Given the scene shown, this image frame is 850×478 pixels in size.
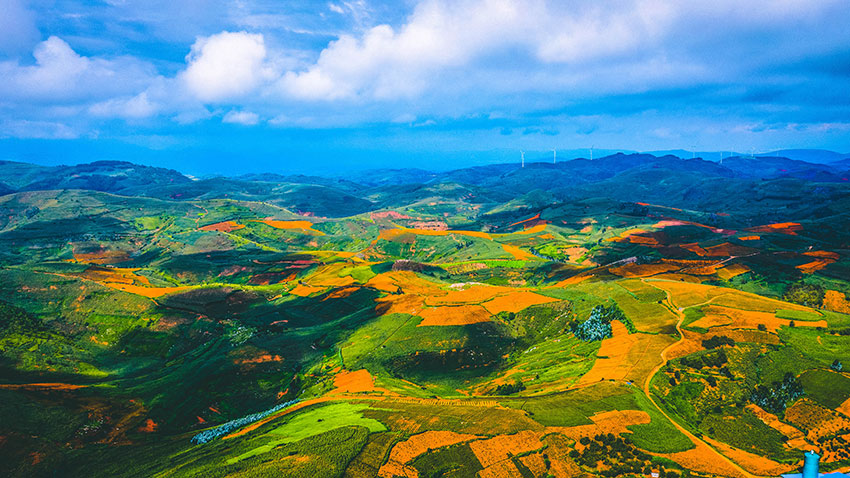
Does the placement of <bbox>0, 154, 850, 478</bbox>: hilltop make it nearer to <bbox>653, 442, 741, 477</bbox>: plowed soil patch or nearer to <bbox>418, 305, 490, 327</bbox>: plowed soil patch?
<bbox>653, 442, 741, 477</bbox>: plowed soil patch

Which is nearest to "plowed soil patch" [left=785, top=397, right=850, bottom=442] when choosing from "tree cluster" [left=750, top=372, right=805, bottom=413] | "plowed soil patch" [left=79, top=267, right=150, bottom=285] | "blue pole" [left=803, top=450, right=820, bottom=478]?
"tree cluster" [left=750, top=372, right=805, bottom=413]

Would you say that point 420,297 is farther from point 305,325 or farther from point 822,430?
point 822,430

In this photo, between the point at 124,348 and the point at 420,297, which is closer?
the point at 124,348

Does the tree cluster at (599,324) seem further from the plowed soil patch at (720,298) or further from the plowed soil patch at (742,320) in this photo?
the plowed soil patch at (720,298)

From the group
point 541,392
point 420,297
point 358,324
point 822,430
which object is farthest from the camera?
point 420,297

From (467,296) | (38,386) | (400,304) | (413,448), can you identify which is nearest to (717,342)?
(413,448)

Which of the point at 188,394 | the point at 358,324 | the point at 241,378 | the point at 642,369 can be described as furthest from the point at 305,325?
Result: the point at 642,369

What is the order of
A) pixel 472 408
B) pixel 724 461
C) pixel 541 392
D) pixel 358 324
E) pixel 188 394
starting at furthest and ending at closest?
pixel 358 324, pixel 188 394, pixel 541 392, pixel 472 408, pixel 724 461

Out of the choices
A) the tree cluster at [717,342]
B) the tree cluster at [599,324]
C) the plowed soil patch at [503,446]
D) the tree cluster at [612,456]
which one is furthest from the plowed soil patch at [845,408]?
the plowed soil patch at [503,446]
